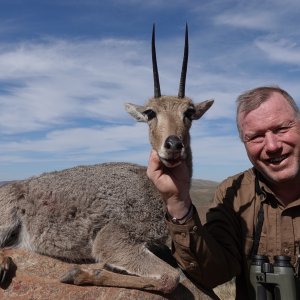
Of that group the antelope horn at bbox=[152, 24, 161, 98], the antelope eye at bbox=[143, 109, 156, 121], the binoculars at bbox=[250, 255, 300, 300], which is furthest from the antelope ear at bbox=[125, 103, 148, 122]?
the binoculars at bbox=[250, 255, 300, 300]

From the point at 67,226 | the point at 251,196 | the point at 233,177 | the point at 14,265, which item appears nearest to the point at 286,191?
the point at 251,196

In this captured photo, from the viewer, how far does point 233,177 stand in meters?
6.97

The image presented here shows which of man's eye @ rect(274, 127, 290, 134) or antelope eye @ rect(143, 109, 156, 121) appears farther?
antelope eye @ rect(143, 109, 156, 121)

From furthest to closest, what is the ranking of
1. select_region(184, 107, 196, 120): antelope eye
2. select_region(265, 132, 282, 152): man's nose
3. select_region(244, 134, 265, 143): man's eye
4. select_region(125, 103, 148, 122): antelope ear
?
select_region(125, 103, 148, 122): antelope ear
select_region(184, 107, 196, 120): antelope eye
select_region(244, 134, 265, 143): man's eye
select_region(265, 132, 282, 152): man's nose

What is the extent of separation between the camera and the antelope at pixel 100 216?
7223 mm

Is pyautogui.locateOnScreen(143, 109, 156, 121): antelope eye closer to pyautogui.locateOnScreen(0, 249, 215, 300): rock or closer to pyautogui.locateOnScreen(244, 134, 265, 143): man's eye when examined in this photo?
pyautogui.locateOnScreen(244, 134, 265, 143): man's eye

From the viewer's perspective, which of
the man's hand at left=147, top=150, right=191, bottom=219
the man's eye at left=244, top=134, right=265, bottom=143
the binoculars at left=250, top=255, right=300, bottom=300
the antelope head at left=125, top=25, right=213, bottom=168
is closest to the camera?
the binoculars at left=250, top=255, right=300, bottom=300

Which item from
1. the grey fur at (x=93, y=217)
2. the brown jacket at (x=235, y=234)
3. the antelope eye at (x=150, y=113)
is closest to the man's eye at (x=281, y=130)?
the brown jacket at (x=235, y=234)

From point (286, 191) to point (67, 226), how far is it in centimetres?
328

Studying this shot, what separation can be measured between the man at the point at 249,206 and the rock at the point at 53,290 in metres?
0.35

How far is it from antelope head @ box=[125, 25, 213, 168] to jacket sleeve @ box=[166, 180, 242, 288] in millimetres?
927

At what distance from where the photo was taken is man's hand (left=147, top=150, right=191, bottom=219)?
18.2ft

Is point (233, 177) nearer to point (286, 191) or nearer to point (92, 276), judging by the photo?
point (286, 191)

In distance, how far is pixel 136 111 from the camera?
29.8 feet
